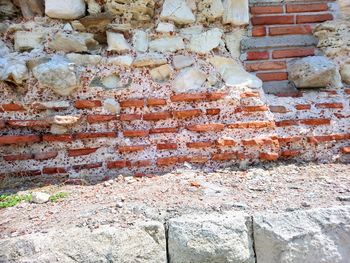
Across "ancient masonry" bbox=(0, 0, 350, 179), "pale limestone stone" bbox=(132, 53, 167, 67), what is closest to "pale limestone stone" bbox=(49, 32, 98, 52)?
"ancient masonry" bbox=(0, 0, 350, 179)

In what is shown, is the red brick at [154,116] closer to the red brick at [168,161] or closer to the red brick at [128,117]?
the red brick at [128,117]

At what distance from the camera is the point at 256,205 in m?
2.00

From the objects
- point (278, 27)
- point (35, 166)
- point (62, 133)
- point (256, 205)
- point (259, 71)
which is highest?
point (278, 27)

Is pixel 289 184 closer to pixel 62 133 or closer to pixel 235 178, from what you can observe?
pixel 235 178

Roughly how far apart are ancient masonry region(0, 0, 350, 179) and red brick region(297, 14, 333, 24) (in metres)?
0.27

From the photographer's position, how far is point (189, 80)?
8.18ft

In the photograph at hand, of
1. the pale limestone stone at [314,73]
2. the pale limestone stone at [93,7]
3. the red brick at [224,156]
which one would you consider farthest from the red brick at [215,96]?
the pale limestone stone at [93,7]

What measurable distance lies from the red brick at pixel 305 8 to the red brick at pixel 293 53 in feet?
0.92

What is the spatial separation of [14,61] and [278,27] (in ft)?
5.78

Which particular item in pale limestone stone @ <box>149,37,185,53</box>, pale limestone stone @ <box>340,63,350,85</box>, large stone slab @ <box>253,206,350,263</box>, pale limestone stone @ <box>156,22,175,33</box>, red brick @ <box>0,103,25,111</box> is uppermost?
pale limestone stone @ <box>156,22,175,33</box>

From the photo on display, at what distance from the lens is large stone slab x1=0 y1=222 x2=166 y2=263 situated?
173 cm

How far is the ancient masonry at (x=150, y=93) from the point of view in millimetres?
2365

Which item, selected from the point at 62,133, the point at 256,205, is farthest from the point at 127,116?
the point at 256,205

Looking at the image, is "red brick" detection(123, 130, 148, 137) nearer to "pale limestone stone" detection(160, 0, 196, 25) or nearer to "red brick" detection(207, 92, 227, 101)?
"red brick" detection(207, 92, 227, 101)
